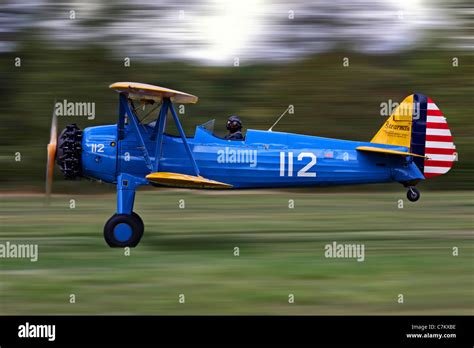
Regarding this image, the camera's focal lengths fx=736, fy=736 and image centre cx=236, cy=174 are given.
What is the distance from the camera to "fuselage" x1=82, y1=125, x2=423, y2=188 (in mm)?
11164

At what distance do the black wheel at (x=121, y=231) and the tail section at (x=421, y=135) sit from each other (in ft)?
13.7

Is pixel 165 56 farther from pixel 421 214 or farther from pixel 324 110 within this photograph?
pixel 421 214

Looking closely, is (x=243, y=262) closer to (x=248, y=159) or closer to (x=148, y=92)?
(x=248, y=159)

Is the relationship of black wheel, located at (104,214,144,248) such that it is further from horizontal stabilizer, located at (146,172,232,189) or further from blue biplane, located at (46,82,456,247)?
horizontal stabilizer, located at (146,172,232,189)

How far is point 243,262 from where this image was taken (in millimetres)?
10102

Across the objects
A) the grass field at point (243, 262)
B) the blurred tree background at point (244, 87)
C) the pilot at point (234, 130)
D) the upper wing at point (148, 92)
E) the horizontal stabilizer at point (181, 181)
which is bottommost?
the grass field at point (243, 262)

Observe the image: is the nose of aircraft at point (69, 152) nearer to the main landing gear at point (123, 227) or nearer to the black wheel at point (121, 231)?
the main landing gear at point (123, 227)

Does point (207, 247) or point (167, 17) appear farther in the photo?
point (167, 17)

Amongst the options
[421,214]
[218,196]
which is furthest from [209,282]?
[218,196]

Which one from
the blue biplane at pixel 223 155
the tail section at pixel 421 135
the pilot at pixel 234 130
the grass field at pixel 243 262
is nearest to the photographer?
the grass field at pixel 243 262

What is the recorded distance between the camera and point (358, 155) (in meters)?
11.7

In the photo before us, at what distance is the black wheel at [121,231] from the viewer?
420 inches

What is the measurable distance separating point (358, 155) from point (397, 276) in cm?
275

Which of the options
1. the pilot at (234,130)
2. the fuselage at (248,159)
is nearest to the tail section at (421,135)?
the fuselage at (248,159)
